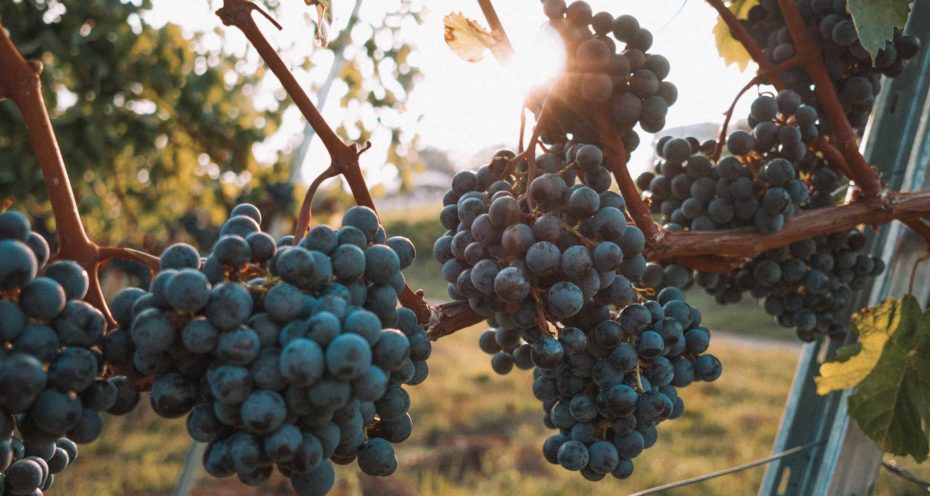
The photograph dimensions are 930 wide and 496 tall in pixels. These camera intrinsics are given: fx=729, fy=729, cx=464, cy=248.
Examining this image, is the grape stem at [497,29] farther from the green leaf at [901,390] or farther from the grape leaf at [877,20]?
the green leaf at [901,390]

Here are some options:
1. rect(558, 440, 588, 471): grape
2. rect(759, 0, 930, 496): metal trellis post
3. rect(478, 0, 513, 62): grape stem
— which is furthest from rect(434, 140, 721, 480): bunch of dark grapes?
rect(759, 0, 930, 496): metal trellis post

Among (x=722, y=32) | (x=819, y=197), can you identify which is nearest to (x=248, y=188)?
(x=722, y=32)

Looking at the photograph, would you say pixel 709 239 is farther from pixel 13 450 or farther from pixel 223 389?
pixel 13 450

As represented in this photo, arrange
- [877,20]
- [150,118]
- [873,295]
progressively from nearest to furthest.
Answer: [877,20], [873,295], [150,118]

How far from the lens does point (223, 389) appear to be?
17.6 inches

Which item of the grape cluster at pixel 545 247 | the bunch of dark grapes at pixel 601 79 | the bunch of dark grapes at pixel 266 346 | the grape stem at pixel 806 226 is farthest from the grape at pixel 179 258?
the grape stem at pixel 806 226

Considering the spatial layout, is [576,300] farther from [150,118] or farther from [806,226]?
[150,118]

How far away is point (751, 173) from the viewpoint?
36.4 inches

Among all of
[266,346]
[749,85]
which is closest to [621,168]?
[749,85]

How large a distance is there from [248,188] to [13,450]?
356cm

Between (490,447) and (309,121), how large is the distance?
386 cm

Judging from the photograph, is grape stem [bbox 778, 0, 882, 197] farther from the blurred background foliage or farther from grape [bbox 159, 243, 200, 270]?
the blurred background foliage

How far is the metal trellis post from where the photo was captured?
3.59 ft

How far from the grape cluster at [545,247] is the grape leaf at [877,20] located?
382 mm
